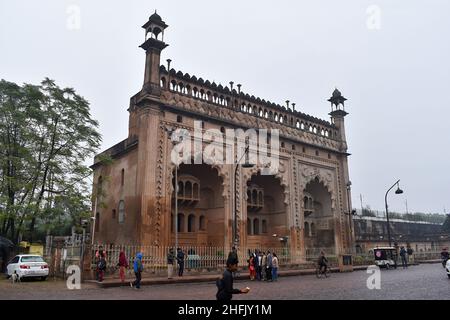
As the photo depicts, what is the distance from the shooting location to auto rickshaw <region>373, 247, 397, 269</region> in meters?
28.6

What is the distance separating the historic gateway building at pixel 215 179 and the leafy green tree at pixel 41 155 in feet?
6.87

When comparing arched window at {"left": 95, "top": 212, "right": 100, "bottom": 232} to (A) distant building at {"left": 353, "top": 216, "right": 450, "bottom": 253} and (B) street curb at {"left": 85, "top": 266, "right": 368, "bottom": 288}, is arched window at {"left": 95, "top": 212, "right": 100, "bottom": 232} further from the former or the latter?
(A) distant building at {"left": 353, "top": 216, "right": 450, "bottom": 253}

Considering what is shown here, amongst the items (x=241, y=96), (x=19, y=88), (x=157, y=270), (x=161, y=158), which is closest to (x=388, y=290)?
(x=157, y=270)

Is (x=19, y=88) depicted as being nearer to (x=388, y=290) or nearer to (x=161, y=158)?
(x=161, y=158)

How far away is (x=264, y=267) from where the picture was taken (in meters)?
19.7

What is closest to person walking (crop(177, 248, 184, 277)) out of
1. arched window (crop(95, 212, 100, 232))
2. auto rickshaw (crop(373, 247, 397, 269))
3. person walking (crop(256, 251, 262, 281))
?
person walking (crop(256, 251, 262, 281))

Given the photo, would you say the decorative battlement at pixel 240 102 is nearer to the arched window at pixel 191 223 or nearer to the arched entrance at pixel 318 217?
the arched entrance at pixel 318 217

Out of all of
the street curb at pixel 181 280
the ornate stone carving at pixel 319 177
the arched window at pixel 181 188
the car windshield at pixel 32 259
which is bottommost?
the street curb at pixel 181 280

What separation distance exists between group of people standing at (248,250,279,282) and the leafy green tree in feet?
34.4

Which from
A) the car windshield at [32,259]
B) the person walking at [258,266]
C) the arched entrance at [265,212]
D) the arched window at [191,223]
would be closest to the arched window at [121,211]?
the arched window at [191,223]

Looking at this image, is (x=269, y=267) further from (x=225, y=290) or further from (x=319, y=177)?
(x=319, y=177)

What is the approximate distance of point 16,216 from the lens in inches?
805

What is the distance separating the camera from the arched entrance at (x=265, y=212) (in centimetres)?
3256

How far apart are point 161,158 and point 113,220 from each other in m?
7.24
